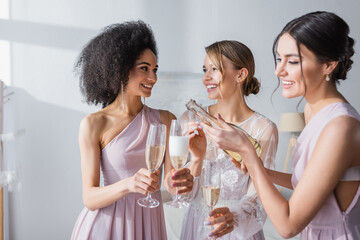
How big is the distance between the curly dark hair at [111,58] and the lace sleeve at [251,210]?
31.7 inches

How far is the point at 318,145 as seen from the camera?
1.04 m

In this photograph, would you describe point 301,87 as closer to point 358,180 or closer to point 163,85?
point 358,180

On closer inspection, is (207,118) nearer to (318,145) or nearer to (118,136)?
(118,136)

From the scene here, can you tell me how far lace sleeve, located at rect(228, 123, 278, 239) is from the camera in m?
1.47

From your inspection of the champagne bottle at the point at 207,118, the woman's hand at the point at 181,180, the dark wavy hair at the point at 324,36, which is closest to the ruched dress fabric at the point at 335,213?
the dark wavy hair at the point at 324,36

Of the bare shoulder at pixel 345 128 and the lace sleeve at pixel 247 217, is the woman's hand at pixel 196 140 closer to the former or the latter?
the lace sleeve at pixel 247 217

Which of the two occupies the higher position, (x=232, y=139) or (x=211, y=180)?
(x=232, y=139)

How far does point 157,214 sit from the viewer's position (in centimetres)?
159

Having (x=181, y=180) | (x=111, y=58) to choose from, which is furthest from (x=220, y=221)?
(x=111, y=58)

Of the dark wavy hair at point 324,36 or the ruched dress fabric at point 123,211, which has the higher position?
the dark wavy hair at point 324,36

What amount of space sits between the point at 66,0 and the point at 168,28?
1.26m

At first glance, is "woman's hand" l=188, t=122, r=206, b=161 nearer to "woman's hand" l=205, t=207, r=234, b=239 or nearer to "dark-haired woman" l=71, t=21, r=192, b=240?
"dark-haired woman" l=71, t=21, r=192, b=240

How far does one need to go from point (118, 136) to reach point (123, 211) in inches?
13.7

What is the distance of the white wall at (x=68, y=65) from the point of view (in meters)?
3.87
